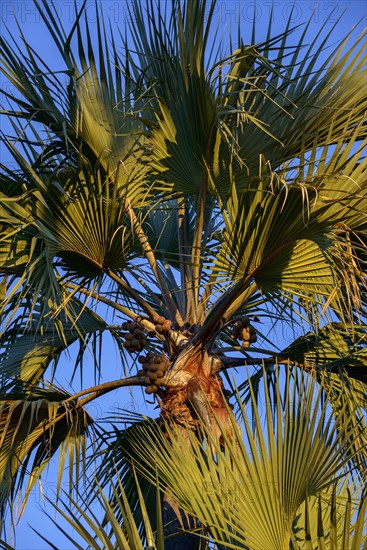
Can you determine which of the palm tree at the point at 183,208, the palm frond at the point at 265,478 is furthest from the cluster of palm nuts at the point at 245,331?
the palm frond at the point at 265,478

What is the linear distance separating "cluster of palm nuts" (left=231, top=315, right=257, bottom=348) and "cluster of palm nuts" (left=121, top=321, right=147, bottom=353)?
49 cm

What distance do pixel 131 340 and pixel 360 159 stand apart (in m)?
1.45

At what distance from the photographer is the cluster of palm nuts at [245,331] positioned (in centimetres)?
505

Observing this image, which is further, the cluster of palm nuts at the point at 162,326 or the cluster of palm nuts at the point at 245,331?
the cluster of palm nuts at the point at 245,331

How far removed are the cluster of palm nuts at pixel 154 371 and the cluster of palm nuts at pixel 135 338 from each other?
127 millimetres

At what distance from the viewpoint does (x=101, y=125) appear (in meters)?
5.36

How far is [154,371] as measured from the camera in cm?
477

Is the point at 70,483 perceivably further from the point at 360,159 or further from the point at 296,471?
the point at 360,159

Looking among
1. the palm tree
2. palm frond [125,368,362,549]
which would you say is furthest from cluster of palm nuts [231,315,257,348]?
palm frond [125,368,362,549]

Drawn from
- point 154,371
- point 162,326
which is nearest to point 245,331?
point 162,326

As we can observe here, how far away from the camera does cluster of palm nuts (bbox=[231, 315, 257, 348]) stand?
5055 mm

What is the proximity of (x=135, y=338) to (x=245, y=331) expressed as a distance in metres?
0.57

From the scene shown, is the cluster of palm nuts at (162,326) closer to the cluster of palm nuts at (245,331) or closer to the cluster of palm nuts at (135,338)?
the cluster of palm nuts at (135,338)

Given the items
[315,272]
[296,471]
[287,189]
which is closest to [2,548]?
[296,471]
